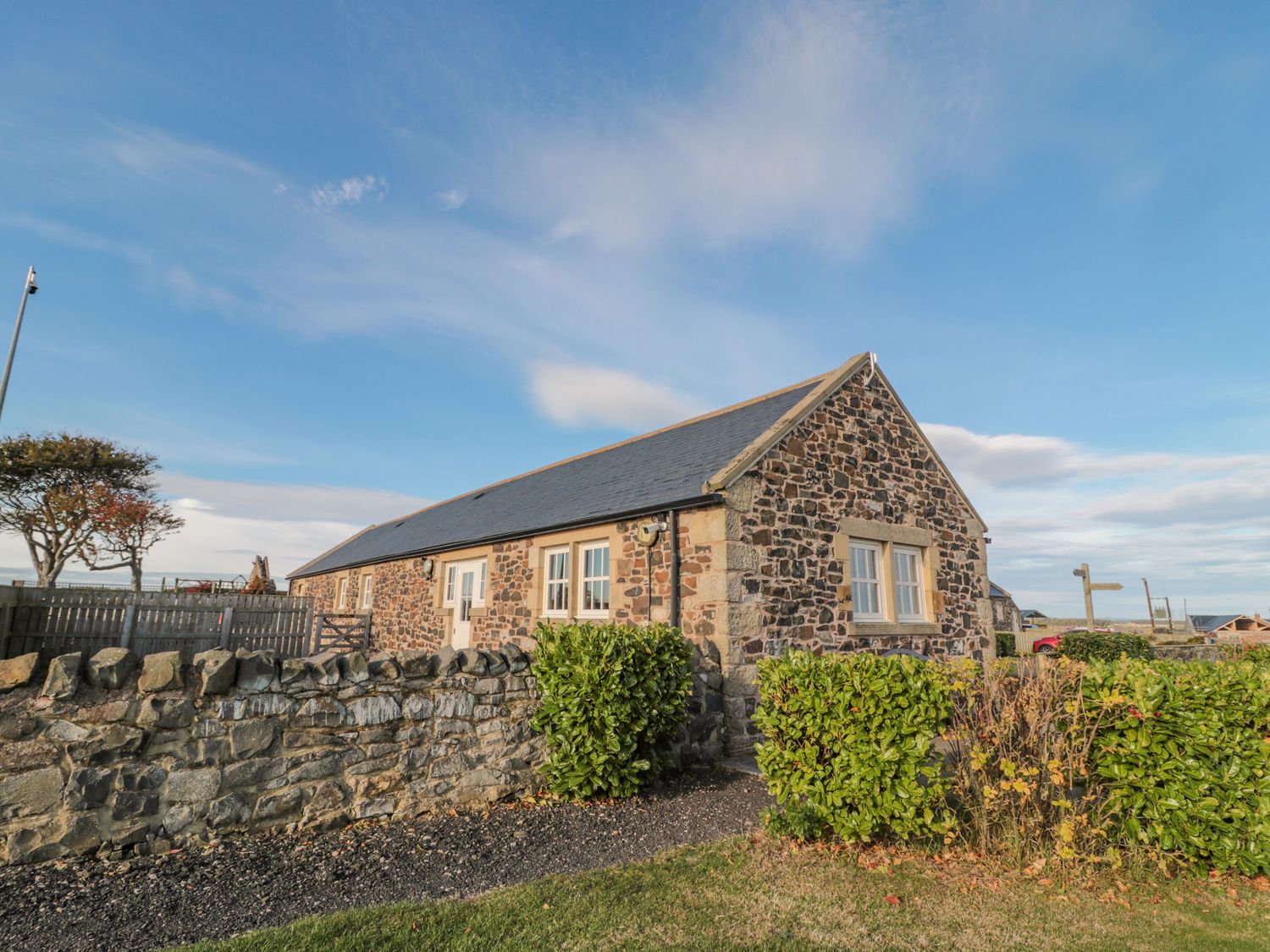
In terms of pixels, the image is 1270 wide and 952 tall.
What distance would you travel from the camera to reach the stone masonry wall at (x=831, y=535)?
30.1ft

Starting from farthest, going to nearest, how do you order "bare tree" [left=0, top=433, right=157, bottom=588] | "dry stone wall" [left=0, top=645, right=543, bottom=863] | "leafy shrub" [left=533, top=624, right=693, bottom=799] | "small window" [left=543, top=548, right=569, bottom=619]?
"bare tree" [left=0, top=433, right=157, bottom=588], "small window" [left=543, top=548, right=569, bottom=619], "leafy shrub" [left=533, top=624, right=693, bottom=799], "dry stone wall" [left=0, top=645, right=543, bottom=863]

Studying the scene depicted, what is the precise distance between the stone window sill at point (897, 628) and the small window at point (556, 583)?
5128 millimetres

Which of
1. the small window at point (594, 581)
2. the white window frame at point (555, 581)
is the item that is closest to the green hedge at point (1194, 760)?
the small window at point (594, 581)

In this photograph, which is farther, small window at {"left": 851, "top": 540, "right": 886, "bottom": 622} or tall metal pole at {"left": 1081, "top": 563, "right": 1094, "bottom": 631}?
tall metal pole at {"left": 1081, "top": 563, "right": 1094, "bottom": 631}

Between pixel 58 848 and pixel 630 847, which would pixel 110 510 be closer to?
pixel 58 848

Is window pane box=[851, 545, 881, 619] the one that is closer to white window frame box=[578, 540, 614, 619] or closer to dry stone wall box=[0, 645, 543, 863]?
white window frame box=[578, 540, 614, 619]

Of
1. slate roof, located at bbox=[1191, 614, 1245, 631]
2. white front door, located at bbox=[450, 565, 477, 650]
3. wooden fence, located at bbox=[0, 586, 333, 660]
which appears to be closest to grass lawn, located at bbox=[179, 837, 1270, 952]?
wooden fence, located at bbox=[0, 586, 333, 660]

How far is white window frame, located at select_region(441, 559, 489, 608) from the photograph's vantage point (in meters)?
15.2

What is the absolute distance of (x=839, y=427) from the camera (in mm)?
11438

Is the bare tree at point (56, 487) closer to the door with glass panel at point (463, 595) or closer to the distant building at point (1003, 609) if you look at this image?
the door with glass panel at point (463, 595)

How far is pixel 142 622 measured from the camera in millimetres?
12086

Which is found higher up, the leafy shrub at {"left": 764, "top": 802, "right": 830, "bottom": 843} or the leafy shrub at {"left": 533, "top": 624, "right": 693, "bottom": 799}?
the leafy shrub at {"left": 533, "top": 624, "right": 693, "bottom": 799}

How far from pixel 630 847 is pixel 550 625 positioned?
8.38ft

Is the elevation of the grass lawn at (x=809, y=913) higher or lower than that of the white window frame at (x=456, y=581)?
lower
